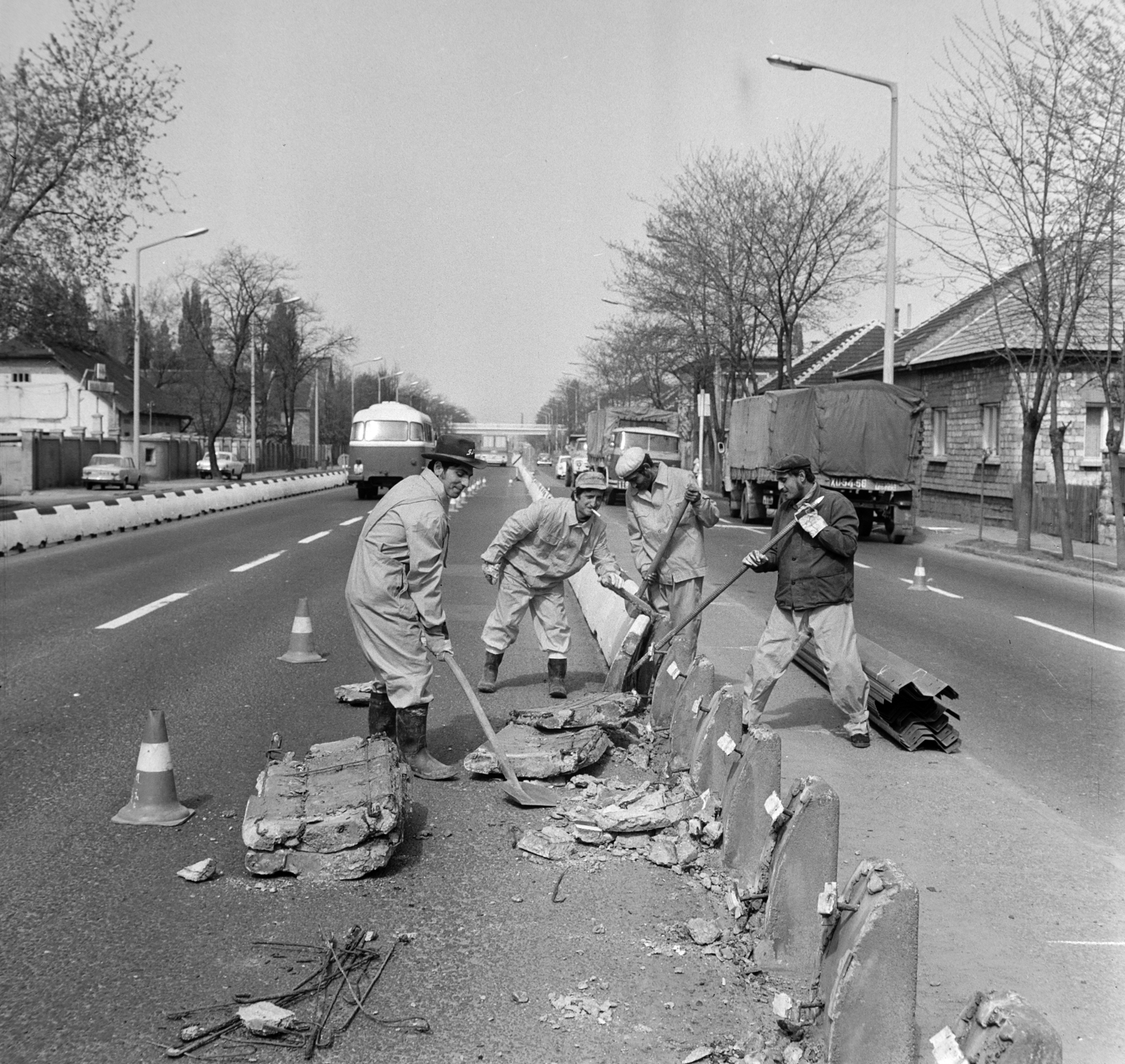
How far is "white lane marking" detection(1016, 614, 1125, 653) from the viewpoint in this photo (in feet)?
38.3

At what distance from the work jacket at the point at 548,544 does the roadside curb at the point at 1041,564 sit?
11252mm

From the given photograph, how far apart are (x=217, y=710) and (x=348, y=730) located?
1.08 meters

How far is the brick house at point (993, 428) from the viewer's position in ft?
85.9

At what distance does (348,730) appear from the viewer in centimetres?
732

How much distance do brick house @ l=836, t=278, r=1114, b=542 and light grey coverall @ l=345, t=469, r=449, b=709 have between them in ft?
68.1

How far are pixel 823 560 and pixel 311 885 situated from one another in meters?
3.69

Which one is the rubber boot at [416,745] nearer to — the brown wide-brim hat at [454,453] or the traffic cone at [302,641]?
the brown wide-brim hat at [454,453]

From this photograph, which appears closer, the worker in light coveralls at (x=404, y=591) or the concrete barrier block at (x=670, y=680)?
the worker in light coveralls at (x=404, y=591)

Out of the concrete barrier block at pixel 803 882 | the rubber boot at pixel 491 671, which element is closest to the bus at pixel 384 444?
the rubber boot at pixel 491 671

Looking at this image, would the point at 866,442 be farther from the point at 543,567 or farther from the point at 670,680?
the point at 670,680

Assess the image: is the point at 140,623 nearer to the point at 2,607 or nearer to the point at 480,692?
the point at 2,607

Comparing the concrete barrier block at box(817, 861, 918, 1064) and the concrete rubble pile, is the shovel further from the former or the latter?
the concrete barrier block at box(817, 861, 918, 1064)

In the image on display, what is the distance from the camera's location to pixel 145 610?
40.4 feet

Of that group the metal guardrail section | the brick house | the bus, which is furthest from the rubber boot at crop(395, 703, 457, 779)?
the bus
